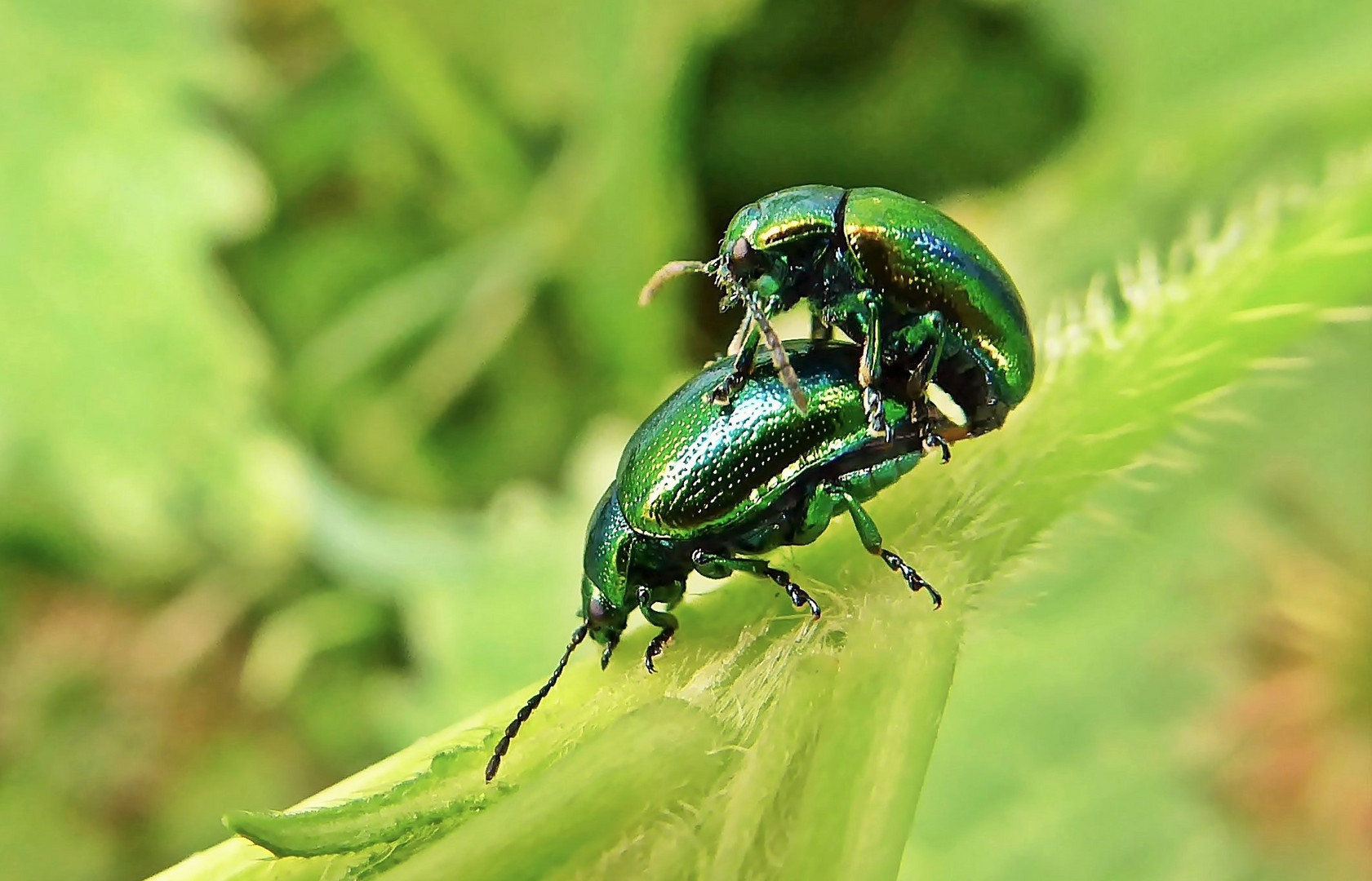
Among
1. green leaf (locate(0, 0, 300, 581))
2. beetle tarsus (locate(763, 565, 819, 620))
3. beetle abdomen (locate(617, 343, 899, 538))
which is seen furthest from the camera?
green leaf (locate(0, 0, 300, 581))

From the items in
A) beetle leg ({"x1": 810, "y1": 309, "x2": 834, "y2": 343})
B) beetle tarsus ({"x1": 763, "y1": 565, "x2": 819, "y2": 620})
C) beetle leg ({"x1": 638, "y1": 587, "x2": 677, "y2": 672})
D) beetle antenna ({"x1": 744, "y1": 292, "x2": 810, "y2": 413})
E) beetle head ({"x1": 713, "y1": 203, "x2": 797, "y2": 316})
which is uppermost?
beetle head ({"x1": 713, "y1": 203, "x2": 797, "y2": 316})

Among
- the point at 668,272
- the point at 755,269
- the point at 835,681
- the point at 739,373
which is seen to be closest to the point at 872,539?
the point at 835,681

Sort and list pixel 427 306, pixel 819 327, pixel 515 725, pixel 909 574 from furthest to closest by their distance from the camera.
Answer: pixel 427 306
pixel 819 327
pixel 909 574
pixel 515 725

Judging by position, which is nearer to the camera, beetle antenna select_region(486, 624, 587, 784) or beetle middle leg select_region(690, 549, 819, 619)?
beetle antenna select_region(486, 624, 587, 784)

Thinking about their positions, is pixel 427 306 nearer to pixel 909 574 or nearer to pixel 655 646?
pixel 655 646

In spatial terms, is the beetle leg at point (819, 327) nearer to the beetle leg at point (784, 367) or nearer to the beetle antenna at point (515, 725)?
the beetle leg at point (784, 367)

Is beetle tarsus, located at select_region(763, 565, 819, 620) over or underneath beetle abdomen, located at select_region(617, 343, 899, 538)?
underneath

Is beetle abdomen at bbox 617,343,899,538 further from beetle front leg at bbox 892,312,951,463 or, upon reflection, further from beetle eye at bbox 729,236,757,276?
beetle eye at bbox 729,236,757,276

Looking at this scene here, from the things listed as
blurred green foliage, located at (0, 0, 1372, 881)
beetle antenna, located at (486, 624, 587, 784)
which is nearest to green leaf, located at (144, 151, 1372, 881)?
beetle antenna, located at (486, 624, 587, 784)
